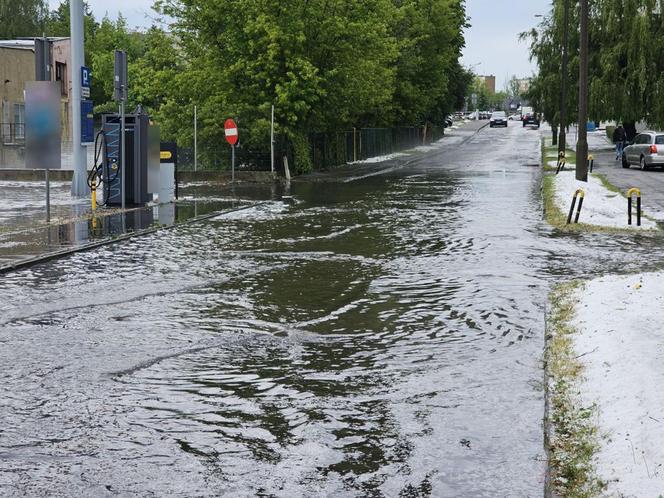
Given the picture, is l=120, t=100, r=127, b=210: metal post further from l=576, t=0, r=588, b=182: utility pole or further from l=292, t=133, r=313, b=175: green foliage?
l=292, t=133, r=313, b=175: green foliage

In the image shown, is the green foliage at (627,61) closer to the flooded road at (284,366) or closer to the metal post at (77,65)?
the metal post at (77,65)

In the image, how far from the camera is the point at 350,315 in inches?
408

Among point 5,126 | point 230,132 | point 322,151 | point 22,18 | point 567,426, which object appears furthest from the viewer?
point 22,18

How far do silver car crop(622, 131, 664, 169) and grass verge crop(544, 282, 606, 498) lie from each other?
31.6 meters

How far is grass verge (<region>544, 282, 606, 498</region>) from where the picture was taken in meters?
5.30

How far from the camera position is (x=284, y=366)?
8.16m

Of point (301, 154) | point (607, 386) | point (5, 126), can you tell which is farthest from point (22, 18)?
point (607, 386)

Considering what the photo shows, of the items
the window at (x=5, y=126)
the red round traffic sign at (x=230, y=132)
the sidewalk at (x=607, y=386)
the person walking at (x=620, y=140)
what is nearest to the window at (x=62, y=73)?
the window at (x=5, y=126)

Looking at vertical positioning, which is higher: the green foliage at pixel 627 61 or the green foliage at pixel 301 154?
the green foliage at pixel 627 61

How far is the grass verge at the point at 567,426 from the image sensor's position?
5.30 metres

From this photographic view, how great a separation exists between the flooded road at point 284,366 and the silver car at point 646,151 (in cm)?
2362

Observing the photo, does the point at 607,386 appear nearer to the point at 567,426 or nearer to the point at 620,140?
the point at 567,426

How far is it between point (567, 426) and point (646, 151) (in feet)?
116

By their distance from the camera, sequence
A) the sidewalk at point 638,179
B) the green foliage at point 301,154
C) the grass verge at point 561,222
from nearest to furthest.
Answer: the grass verge at point 561,222
the sidewalk at point 638,179
the green foliage at point 301,154
